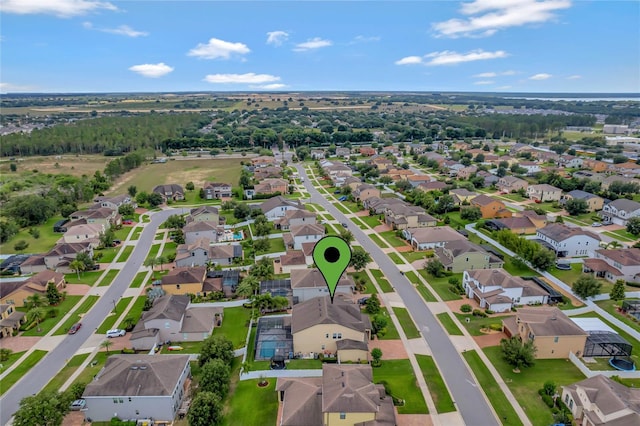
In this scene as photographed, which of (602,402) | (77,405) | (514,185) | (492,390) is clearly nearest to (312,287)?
(492,390)

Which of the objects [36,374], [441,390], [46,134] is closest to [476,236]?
[441,390]

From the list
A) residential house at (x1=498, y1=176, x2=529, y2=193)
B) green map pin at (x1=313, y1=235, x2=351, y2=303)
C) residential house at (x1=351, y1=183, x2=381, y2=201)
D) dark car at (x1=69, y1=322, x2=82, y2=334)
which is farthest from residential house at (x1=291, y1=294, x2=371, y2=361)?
residential house at (x1=498, y1=176, x2=529, y2=193)

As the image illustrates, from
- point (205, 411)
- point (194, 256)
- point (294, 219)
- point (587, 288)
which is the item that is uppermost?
point (294, 219)

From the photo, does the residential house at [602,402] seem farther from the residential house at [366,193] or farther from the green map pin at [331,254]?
the residential house at [366,193]

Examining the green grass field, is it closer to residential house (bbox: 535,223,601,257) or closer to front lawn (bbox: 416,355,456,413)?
front lawn (bbox: 416,355,456,413)

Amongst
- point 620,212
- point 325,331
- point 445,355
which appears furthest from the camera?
point 620,212

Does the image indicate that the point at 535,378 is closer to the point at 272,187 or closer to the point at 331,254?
the point at 331,254

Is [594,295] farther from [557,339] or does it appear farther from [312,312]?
[312,312]
